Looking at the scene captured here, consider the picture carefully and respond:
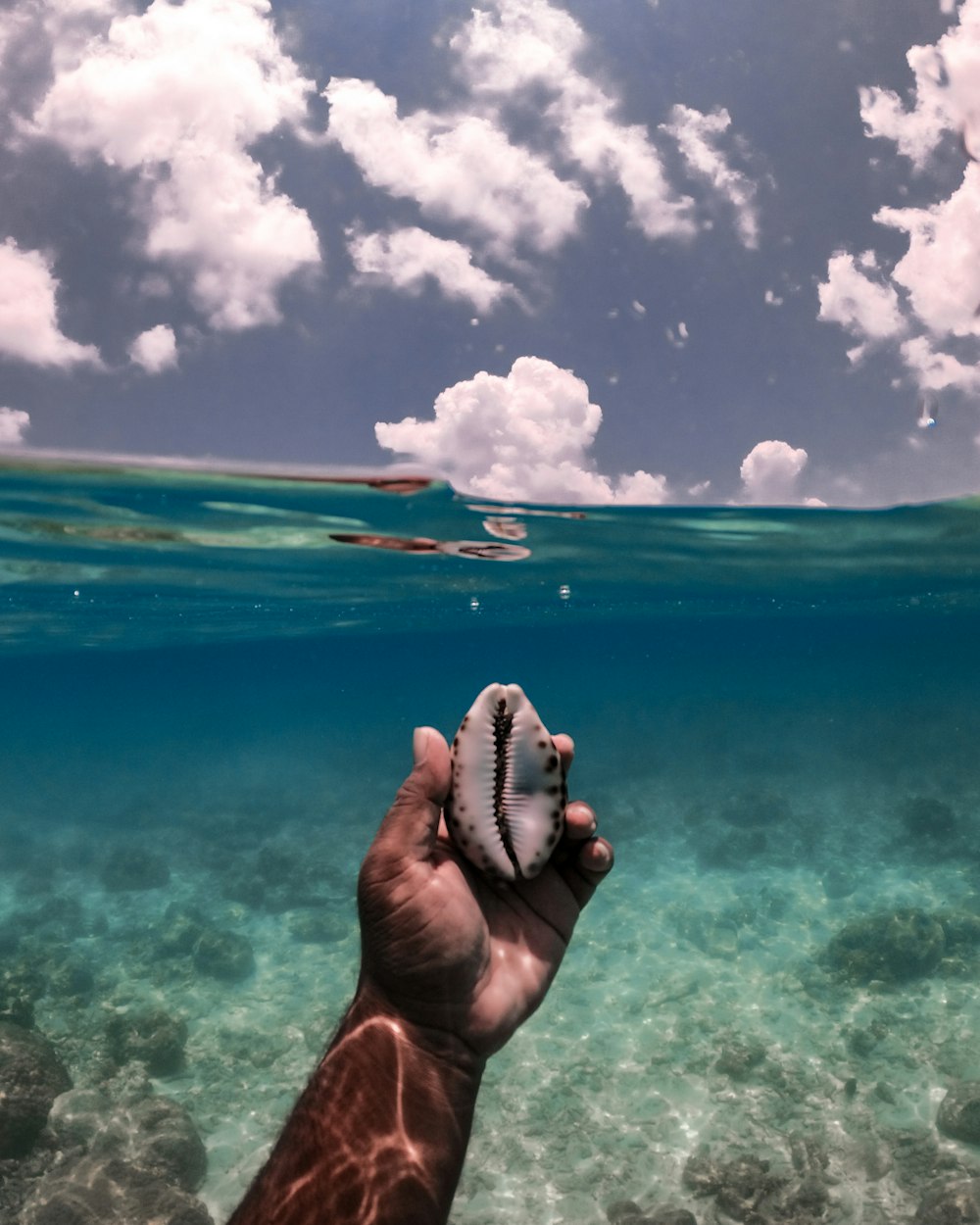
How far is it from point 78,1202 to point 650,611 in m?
29.3

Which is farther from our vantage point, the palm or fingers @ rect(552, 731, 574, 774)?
fingers @ rect(552, 731, 574, 774)

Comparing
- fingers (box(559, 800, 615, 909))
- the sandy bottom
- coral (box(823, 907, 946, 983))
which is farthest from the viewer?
coral (box(823, 907, 946, 983))

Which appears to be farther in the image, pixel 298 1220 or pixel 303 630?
pixel 303 630

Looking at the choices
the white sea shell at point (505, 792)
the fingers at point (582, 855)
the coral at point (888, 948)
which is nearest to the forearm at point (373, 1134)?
the white sea shell at point (505, 792)

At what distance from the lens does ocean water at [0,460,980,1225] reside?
411 inches

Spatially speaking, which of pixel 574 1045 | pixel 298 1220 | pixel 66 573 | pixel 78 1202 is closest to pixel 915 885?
pixel 574 1045

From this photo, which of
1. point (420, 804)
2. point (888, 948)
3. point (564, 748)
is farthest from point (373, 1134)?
point (888, 948)

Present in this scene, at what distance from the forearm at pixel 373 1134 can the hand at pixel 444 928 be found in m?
0.11

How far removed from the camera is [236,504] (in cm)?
1471

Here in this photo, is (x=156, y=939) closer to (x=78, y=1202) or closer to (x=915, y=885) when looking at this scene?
(x=78, y=1202)

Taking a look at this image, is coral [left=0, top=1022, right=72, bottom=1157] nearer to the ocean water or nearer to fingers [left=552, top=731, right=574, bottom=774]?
the ocean water

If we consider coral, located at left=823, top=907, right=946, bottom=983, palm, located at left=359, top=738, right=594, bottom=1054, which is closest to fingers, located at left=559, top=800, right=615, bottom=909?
palm, located at left=359, top=738, right=594, bottom=1054

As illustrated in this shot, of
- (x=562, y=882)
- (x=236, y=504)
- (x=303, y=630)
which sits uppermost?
(x=236, y=504)

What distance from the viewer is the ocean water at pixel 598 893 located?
34.2 feet
